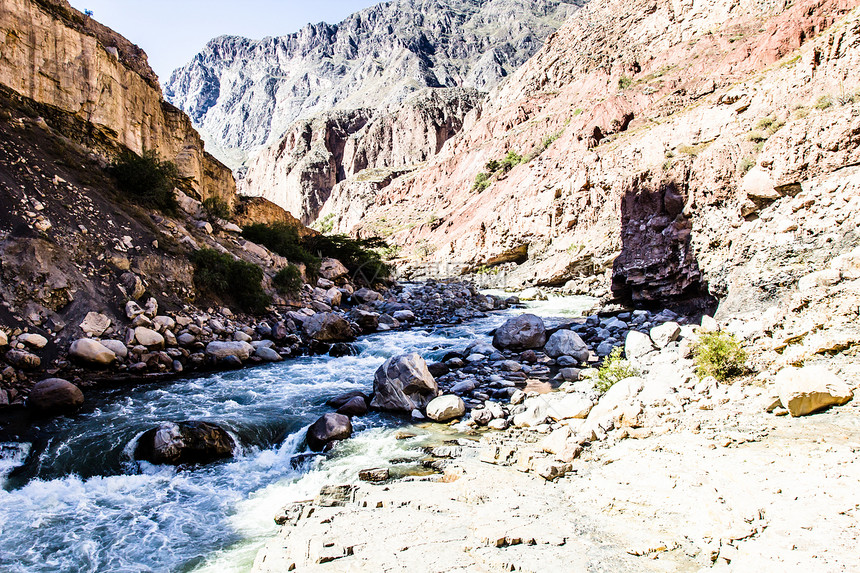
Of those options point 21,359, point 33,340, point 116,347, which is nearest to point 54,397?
point 21,359

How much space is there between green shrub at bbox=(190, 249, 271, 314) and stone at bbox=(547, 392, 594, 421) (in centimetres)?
1086

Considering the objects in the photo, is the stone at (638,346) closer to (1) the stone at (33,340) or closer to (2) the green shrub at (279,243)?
(1) the stone at (33,340)

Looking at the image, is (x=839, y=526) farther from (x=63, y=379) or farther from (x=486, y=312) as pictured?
(x=486, y=312)

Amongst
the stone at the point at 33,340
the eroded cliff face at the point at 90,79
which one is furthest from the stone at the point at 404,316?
the eroded cliff face at the point at 90,79

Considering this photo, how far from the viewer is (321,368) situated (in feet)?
36.8

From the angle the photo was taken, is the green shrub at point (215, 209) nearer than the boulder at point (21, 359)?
No

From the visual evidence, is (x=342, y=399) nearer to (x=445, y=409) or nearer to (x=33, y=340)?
(x=445, y=409)

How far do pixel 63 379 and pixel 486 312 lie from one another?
Result: 15.4m

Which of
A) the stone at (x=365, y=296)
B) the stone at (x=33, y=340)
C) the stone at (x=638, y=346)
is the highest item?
the stone at (x=365, y=296)

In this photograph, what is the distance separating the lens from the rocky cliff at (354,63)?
4673 inches

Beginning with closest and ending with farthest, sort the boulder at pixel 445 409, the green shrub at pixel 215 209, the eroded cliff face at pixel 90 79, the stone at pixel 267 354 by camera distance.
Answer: the boulder at pixel 445 409 → the stone at pixel 267 354 → the eroded cliff face at pixel 90 79 → the green shrub at pixel 215 209

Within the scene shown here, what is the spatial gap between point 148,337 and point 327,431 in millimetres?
6307

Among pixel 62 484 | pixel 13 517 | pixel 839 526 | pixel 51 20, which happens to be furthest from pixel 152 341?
pixel 51 20

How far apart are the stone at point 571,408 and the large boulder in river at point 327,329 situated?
27.3 feet
